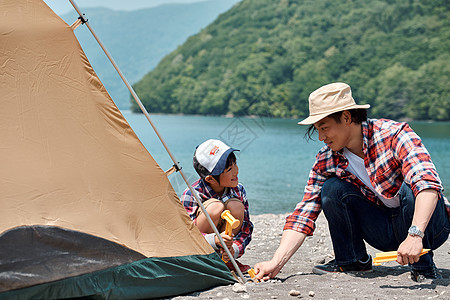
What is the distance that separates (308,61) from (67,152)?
7138 cm

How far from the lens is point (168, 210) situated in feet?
12.1

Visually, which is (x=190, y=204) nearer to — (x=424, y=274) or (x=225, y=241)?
(x=225, y=241)

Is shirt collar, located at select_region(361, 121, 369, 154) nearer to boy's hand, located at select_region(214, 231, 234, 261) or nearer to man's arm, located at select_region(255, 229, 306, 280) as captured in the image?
man's arm, located at select_region(255, 229, 306, 280)

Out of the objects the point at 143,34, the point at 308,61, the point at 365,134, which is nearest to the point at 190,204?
the point at 365,134

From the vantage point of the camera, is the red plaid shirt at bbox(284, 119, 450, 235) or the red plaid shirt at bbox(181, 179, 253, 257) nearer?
the red plaid shirt at bbox(284, 119, 450, 235)

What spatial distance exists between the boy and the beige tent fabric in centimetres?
34

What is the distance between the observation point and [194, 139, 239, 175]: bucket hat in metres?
4.16

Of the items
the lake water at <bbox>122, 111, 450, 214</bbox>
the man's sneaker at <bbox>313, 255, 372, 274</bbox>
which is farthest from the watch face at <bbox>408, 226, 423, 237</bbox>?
the lake water at <bbox>122, 111, 450, 214</bbox>

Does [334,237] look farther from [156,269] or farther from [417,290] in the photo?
[156,269]

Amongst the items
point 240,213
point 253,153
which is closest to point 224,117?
point 253,153

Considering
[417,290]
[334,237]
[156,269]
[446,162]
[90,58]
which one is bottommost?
[446,162]

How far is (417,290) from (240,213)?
4.56 ft

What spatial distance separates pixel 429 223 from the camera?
3512 mm

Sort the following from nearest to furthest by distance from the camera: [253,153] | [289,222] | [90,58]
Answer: [90,58] < [289,222] < [253,153]
